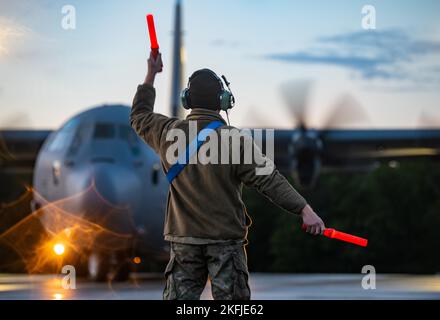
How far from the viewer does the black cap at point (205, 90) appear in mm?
4512

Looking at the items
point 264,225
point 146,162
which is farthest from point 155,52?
point 264,225

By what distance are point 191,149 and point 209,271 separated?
574 millimetres

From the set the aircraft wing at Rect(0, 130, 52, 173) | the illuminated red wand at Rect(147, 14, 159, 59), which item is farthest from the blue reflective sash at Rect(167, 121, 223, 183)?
the aircraft wing at Rect(0, 130, 52, 173)

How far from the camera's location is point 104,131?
14867 mm

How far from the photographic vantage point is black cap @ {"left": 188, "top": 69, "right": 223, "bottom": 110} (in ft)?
14.8

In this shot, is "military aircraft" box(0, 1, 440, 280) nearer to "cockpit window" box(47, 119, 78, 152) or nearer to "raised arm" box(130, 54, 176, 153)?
"cockpit window" box(47, 119, 78, 152)

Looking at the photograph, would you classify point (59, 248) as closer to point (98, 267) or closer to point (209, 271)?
point (98, 267)

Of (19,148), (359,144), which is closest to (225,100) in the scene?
(19,148)

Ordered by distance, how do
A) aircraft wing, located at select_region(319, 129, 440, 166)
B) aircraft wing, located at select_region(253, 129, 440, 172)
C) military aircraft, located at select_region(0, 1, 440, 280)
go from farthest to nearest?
aircraft wing, located at select_region(319, 129, 440, 166)
aircraft wing, located at select_region(253, 129, 440, 172)
military aircraft, located at select_region(0, 1, 440, 280)

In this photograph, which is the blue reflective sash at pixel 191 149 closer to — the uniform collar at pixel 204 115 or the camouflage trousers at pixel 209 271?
the uniform collar at pixel 204 115

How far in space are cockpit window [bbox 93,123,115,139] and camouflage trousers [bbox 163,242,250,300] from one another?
10.6 metres

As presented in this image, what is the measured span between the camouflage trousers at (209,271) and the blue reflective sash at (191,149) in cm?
33

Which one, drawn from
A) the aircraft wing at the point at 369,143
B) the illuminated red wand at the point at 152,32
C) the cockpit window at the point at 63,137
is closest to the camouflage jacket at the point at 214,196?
the illuminated red wand at the point at 152,32
